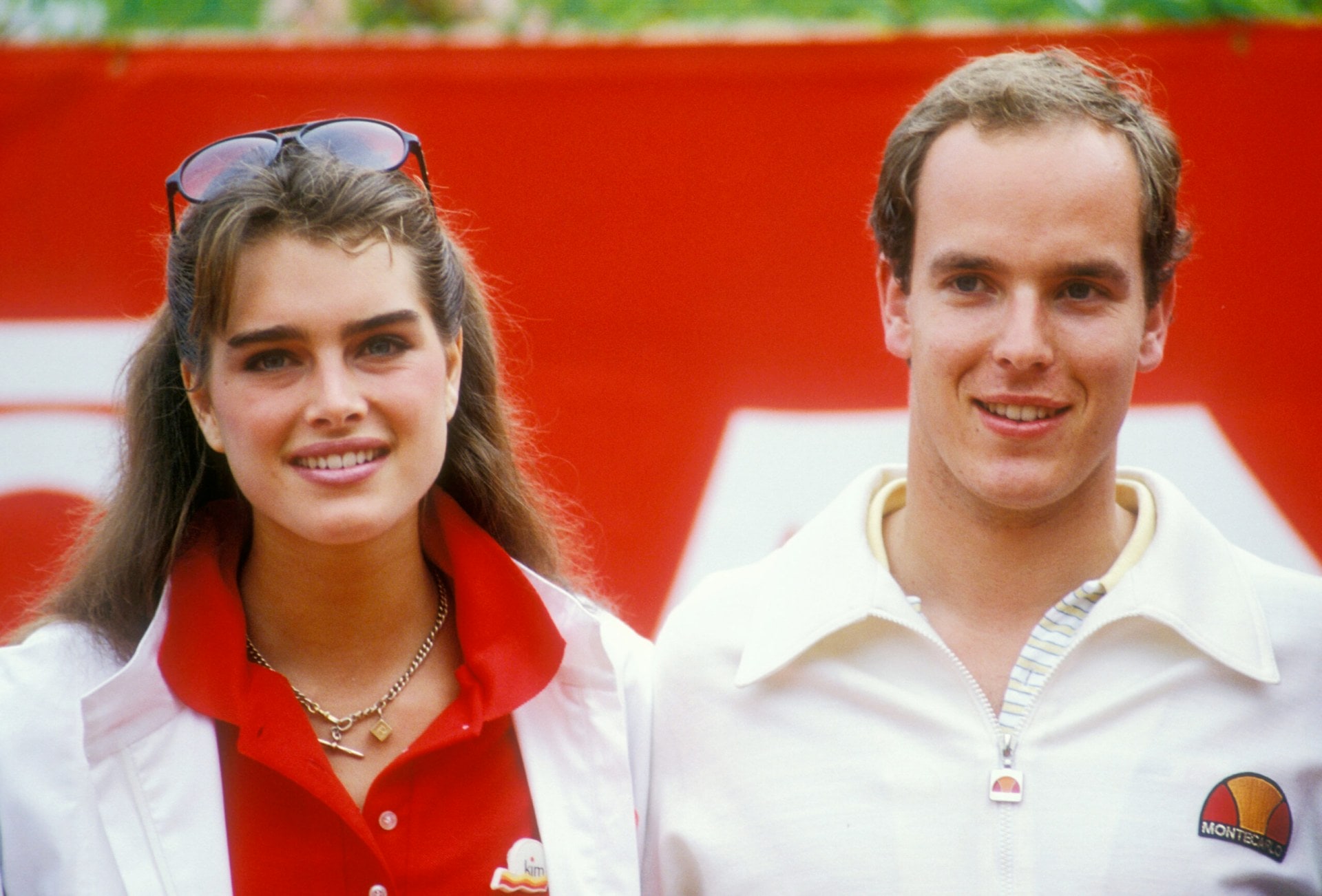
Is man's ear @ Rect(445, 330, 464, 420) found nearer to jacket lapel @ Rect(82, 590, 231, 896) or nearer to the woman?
the woman

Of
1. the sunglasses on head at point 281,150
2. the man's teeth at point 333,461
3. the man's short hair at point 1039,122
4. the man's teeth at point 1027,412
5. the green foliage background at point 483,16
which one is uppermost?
the green foliage background at point 483,16


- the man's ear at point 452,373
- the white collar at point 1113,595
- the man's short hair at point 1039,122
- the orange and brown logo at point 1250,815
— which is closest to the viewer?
the orange and brown logo at point 1250,815

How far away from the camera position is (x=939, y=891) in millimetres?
1860

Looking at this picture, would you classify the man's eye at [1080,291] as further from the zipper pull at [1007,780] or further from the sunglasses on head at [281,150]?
the sunglasses on head at [281,150]

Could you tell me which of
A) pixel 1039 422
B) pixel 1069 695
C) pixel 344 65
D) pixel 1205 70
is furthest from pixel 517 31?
pixel 1069 695

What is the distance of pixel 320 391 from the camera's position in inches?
78.0

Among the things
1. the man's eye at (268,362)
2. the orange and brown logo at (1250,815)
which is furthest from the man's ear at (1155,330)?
the man's eye at (268,362)

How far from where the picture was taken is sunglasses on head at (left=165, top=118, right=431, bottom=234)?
2.10 meters

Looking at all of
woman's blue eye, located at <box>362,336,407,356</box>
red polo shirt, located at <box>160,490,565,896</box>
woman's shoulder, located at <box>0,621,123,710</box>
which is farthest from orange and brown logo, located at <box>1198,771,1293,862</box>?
woman's shoulder, located at <box>0,621,123,710</box>

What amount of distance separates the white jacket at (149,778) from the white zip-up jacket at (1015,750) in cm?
10

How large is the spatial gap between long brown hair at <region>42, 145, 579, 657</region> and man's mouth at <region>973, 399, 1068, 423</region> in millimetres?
821

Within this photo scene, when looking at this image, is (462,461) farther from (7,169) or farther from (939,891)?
(7,169)

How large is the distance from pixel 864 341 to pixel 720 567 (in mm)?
634

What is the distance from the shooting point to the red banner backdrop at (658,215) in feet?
10.4
